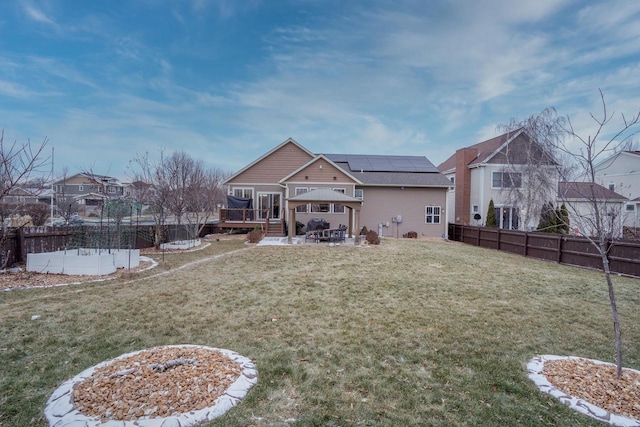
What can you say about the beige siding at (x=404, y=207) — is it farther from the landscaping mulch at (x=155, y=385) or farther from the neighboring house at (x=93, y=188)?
the landscaping mulch at (x=155, y=385)

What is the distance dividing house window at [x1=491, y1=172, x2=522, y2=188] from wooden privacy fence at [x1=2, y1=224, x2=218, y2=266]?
22.3 m

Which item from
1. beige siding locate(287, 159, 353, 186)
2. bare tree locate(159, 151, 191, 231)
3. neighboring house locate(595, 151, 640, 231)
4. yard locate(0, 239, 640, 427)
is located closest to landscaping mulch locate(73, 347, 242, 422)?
yard locate(0, 239, 640, 427)

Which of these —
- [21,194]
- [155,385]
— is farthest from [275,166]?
[155,385]

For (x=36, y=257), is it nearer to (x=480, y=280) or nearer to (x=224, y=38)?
(x=224, y=38)

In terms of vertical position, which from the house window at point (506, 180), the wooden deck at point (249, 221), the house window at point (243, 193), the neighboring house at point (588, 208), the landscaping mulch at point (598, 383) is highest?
the house window at point (506, 180)

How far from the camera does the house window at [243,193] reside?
21.3 metres

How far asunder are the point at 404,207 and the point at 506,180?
7.68m

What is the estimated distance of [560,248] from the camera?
40.7ft

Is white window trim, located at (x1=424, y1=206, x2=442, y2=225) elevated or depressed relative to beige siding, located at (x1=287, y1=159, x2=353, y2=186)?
depressed

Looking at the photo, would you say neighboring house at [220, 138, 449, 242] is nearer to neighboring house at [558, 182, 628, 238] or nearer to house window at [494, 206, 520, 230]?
house window at [494, 206, 520, 230]

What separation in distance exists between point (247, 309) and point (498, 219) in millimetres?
21724

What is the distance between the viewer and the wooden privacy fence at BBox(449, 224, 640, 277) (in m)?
10.1

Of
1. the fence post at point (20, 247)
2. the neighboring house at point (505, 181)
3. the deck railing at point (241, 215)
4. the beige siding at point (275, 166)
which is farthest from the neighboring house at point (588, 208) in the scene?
the deck railing at point (241, 215)

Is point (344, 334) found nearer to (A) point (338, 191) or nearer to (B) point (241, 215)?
(A) point (338, 191)
